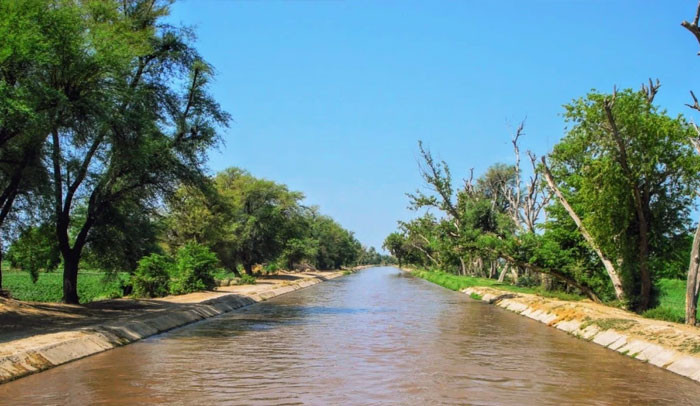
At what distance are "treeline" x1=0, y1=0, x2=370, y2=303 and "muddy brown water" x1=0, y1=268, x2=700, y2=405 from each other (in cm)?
691

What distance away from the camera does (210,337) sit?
66.8 ft

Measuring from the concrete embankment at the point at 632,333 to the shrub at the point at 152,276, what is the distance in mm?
19917

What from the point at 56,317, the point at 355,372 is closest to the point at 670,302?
the point at 355,372

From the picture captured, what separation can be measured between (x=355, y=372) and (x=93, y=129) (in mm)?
A: 12555

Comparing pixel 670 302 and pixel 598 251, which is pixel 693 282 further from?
pixel 598 251

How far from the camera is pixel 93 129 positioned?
67.4 feet

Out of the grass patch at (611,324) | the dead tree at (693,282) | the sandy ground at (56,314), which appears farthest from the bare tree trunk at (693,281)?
the sandy ground at (56,314)

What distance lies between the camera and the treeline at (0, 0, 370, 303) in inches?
709

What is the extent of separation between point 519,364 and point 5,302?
17853mm

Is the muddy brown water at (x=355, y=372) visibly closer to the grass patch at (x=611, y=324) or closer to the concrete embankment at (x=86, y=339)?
the concrete embankment at (x=86, y=339)

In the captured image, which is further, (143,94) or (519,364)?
(143,94)

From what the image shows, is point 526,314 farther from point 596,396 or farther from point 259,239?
point 259,239

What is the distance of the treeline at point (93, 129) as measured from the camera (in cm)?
1800

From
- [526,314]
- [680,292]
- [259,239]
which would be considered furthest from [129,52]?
[259,239]
